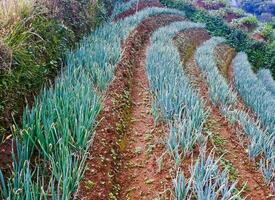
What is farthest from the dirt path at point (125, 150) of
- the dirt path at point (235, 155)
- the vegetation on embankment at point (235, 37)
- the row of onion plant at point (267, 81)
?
the vegetation on embankment at point (235, 37)

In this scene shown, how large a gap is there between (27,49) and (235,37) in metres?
Result: 14.8

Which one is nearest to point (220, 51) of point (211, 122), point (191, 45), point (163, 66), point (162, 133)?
point (191, 45)

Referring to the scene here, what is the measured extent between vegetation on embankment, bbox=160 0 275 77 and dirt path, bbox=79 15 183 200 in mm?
11589

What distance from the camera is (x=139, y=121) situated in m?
4.82

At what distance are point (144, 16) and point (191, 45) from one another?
2193 millimetres

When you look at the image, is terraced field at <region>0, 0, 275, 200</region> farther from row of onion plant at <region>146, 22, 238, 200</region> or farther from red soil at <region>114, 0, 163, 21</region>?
red soil at <region>114, 0, 163, 21</region>

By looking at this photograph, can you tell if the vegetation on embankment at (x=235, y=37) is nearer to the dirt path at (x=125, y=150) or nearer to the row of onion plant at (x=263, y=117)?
the row of onion plant at (x=263, y=117)

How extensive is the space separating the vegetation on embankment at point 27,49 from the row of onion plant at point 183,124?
1591mm

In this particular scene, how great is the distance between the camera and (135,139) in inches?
169

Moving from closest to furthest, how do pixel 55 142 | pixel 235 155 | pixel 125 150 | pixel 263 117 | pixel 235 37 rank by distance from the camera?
pixel 55 142 → pixel 125 150 → pixel 235 155 → pixel 263 117 → pixel 235 37

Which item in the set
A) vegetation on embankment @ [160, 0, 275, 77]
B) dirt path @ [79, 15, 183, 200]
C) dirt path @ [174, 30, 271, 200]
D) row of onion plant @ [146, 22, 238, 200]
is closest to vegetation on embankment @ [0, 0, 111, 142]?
dirt path @ [79, 15, 183, 200]

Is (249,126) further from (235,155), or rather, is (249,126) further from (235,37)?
(235,37)

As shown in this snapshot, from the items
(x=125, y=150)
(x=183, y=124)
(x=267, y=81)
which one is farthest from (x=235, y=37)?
(x=183, y=124)

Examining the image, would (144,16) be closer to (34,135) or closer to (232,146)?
(232,146)
